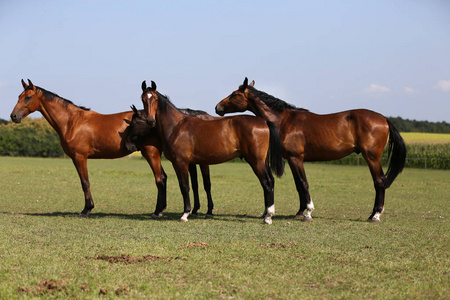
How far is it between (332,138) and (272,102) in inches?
58.8

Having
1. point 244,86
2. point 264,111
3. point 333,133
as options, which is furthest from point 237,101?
point 333,133

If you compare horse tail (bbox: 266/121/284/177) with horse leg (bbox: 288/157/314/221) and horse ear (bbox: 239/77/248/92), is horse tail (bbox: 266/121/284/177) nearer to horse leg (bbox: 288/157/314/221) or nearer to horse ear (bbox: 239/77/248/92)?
horse leg (bbox: 288/157/314/221)

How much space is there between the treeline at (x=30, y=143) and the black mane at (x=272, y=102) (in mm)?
49389

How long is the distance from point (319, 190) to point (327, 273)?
13.4m

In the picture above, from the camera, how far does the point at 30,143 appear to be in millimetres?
56188

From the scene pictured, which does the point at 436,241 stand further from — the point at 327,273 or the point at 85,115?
the point at 85,115

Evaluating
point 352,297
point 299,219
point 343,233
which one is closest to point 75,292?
point 352,297

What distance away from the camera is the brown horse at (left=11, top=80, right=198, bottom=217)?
10430 mm

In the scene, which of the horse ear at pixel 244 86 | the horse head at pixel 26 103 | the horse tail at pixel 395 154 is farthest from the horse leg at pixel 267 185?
the horse head at pixel 26 103

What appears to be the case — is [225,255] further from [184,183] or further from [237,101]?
[237,101]

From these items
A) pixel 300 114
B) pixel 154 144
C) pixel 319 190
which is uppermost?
pixel 300 114

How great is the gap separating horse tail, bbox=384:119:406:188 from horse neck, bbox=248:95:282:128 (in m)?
2.28

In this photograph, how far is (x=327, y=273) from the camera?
5.50 meters

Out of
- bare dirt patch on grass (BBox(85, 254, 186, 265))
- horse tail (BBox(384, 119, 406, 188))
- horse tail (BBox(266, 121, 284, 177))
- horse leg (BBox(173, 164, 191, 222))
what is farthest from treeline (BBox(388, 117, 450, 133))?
bare dirt patch on grass (BBox(85, 254, 186, 265))
